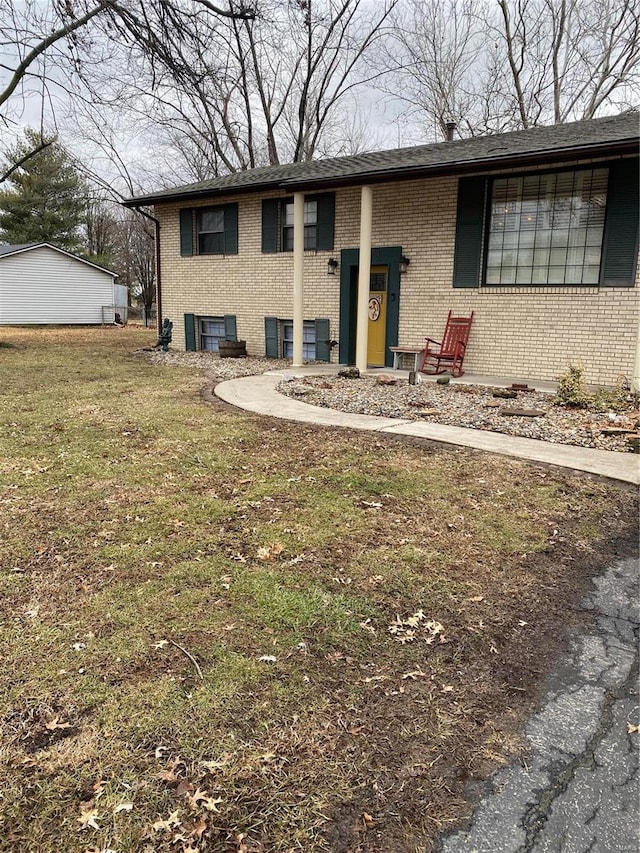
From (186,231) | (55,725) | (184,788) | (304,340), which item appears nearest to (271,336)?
(304,340)

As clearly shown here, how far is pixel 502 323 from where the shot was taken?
10.1m

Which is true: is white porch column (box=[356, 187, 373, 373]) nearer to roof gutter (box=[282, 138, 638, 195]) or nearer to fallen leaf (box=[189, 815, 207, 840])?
roof gutter (box=[282, 138, 638, 195])

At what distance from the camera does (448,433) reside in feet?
20.3

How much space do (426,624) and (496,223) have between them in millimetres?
9080

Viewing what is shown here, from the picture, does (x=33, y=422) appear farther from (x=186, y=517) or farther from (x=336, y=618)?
(x=336, y=618)

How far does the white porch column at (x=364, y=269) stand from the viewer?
404 inches

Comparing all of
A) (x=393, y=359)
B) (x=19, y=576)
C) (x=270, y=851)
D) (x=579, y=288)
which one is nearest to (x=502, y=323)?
(x=579, y=288)

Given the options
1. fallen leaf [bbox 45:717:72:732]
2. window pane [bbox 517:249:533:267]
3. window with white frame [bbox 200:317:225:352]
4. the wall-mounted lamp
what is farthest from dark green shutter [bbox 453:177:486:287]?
fallen leaf [bbox 45:717:72:732]

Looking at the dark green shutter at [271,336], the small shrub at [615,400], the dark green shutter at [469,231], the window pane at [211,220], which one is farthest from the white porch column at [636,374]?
the window pane at [211,220]

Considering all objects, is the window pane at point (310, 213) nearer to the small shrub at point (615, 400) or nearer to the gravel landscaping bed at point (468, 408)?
the gravel landscaping bed at point (468, 408)

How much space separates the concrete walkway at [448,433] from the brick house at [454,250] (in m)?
1.37

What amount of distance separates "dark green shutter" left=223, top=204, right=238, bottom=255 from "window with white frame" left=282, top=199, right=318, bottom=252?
143 centimetres

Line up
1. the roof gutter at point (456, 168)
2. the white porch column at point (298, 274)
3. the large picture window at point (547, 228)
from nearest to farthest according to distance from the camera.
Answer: the roof gutter at point (456, 168) → the large picture window at point (547, 228) → the white porch column at point (298, 274)

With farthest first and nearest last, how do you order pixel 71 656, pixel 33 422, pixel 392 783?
pixel 33 422
pixel 71 656
pixel 392 783
